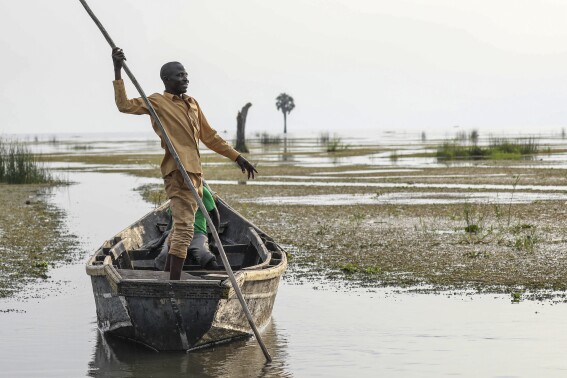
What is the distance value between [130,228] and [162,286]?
3.70 m

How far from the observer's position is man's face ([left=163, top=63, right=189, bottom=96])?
26.0 feet

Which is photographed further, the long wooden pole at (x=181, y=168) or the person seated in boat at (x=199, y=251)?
the person seated in boat at (x=199, y=251)

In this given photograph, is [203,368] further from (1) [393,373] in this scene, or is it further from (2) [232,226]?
(2) [232,226]

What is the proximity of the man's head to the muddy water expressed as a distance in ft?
6.94

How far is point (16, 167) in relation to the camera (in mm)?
26578

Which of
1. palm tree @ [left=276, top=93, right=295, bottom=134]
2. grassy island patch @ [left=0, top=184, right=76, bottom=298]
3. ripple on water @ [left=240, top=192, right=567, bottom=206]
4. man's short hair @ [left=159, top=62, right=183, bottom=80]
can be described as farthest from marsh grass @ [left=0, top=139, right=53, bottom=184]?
palm tree @ [left=276, top=93, right=295, bottom=134]

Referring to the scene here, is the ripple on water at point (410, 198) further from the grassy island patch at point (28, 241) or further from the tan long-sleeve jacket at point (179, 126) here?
the tan long-sleeve jacket at point (179, 126)

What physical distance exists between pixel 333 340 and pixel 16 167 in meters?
19.9

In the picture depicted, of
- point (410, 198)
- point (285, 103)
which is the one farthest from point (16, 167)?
point (285, 103)

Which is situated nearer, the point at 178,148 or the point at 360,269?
the point at 178,148

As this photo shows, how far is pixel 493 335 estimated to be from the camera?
27.5 ft

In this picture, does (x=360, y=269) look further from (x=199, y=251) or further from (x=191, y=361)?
(x=191, y=361)

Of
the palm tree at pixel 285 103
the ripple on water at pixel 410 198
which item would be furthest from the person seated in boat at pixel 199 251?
the palm tree at pixel 285 103

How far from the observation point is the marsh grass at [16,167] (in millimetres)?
26375
